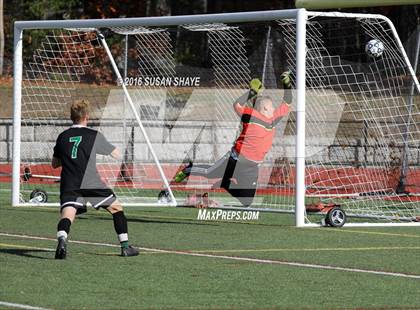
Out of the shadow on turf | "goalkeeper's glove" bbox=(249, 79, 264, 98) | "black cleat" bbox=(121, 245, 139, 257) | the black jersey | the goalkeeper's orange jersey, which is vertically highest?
"goalkeeper's glove" bbox=(249, 79, 264, 98)

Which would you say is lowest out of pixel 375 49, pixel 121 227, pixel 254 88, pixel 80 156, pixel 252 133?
pixel 121 227

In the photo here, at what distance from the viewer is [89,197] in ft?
42.3

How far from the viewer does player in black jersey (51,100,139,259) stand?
12875 millimetres

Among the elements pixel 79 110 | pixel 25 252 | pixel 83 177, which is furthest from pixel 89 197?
pixel 25 252

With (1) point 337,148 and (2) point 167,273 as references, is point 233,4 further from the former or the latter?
(2) point 167,273

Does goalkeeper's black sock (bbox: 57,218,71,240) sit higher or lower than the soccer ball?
lower

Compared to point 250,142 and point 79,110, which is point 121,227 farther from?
point 250,142

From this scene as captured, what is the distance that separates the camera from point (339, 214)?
17.1m

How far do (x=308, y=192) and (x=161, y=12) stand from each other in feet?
84.6

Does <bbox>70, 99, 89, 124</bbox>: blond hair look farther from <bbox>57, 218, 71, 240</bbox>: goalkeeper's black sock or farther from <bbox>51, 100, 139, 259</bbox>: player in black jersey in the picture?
<bbox>57, 218, 71, 240</bbox>: goalkeeper's black sock

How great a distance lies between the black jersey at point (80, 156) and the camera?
12.9 meters

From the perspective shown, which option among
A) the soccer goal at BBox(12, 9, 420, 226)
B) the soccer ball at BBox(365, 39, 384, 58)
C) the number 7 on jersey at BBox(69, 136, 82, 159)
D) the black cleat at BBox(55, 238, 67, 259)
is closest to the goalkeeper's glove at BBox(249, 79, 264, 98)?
the soccer goal at BBox(12, 9, 420, 226)

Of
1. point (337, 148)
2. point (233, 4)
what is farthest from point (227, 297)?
point (233, 4)

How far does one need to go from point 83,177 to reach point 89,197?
237 millimetres
